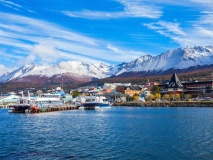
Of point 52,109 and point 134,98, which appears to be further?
point 134,98

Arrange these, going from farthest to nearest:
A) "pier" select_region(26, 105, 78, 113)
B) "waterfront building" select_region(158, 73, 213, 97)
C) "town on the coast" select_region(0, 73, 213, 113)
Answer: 1. "waterfront building" select_region(158, 73, 213, 97)
2. "town on the coast" select_region(0, 73, 213, 113)
3. "pier" select_region(26, 105, 78, 113)

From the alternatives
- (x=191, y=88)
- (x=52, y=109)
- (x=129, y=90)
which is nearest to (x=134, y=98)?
(x=129, y=90)

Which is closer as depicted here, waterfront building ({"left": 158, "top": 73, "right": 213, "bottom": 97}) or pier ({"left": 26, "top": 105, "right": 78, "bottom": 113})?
pier ({"left": 26, "top": 105, "right": 78, "bottom": 113})

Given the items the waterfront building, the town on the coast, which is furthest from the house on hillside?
the waterfront building

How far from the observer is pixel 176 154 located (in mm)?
16984

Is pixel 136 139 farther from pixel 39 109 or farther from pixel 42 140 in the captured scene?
pixel 39 109

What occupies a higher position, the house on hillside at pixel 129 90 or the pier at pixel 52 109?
the house on hillside at pixel 129 90

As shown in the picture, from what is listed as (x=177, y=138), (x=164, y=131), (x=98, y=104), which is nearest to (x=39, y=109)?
(x=98, y=104)

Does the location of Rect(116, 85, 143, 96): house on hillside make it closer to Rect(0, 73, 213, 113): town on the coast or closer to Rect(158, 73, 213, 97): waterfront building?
Rect(0, 73, 213, 113): town on the coast

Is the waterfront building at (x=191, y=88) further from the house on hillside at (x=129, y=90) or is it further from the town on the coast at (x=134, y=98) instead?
the house on hillside at (x=129, y=90)

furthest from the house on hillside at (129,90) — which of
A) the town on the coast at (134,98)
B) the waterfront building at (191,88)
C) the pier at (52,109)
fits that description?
the pier at (52,109)

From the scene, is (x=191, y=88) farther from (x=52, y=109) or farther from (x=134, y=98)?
(x=52, y=109)

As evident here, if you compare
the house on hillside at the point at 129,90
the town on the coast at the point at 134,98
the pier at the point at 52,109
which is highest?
the house on hillside at the point at 129,90

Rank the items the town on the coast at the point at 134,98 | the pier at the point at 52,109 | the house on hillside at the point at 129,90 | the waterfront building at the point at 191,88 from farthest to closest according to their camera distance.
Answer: the house on hillside at the point at 129,90, the waterfront building at the point at 191,88, the town on the coast at the point at 134,98, the pier at the point at 52,109
